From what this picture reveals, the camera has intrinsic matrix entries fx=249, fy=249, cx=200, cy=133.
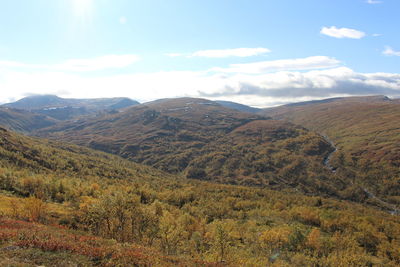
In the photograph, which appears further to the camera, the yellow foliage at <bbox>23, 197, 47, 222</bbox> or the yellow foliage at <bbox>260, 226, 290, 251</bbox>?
the yellow foliage at <bbox>260, 226, 290, 251</bbox>

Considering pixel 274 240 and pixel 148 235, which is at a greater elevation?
pixel 148 235

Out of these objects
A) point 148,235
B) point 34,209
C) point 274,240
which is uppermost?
point 34,209

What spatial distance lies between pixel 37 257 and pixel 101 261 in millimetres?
4260

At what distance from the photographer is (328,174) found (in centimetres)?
17075

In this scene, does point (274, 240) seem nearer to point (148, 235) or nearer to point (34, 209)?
point (148, 235)

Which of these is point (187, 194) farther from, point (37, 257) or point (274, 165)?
point (274, 165)

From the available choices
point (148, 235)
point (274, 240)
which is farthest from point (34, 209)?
point (274, 240)

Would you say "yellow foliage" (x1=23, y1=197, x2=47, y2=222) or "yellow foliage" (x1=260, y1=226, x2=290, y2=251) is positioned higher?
"yellow foliage" (x1=23, y1=197, x2=47, y2=222)

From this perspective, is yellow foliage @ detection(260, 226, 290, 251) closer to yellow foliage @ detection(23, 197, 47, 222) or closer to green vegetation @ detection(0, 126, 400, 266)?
green vegetation @ detection(0, 126, 400, 266)

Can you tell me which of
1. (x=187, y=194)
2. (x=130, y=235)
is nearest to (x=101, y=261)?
(x=130, y=235)

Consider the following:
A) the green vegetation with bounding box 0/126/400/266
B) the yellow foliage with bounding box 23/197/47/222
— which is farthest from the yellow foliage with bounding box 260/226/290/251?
the yellow foliage with bounding box 23/197/47/222

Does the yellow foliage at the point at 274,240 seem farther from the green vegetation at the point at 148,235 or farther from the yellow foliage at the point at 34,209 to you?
the yellow foliage at the point at 34,209

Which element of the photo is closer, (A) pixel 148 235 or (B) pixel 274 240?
Result: (A) pixel 148 235

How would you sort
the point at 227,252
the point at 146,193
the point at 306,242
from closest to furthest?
the point at 227,252 < the point at 306,242 < the point at 146,193
